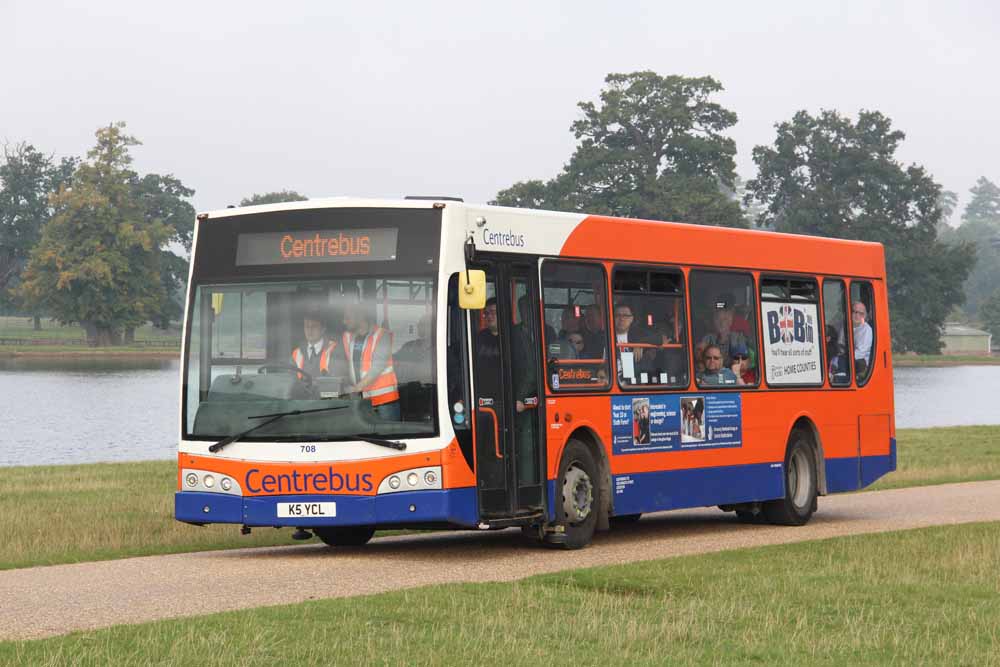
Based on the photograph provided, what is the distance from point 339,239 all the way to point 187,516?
2.50 m

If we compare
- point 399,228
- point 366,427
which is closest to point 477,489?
point 366,427

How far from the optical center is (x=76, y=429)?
162 ft

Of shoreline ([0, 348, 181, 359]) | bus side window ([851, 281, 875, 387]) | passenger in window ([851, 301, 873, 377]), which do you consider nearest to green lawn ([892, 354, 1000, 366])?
shoreline ([0, 348, 181, 359])

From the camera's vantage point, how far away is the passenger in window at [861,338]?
66.8 feet

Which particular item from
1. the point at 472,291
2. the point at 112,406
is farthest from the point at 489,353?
the point at 112,406

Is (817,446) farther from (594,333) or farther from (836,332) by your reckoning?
(594,333)

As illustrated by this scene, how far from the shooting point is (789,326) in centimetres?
1906

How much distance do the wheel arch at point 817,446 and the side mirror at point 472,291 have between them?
621 cm

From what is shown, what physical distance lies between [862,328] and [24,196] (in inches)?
4773

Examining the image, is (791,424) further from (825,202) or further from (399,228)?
(825,202)

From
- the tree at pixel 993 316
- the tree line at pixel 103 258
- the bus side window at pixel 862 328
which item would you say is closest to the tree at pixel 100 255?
the tree line at pixel 103 258

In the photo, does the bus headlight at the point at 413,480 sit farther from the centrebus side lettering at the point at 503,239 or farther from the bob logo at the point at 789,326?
the bob logo at the point at 789,326

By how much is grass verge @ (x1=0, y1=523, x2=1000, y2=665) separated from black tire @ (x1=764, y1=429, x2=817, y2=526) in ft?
17.0

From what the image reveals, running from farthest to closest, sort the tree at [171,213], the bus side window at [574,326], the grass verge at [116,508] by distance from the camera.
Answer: the tree at [171,213]
the grass verge at [116,508]
the bus side window at [574,326]
